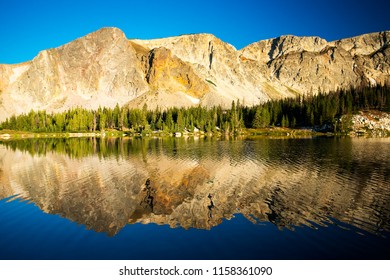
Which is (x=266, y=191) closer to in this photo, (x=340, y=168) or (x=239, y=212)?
(x=239, y=212)

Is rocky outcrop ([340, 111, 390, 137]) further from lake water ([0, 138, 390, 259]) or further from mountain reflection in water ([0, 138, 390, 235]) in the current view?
lake water ([0, 138, 390, 259])

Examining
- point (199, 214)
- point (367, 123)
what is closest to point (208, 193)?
point (199, 214)

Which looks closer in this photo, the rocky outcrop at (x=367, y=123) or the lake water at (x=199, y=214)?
the lake water at (x=199, y=214)

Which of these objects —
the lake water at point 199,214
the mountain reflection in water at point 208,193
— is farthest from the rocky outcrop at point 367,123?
the lake water at point 199,214

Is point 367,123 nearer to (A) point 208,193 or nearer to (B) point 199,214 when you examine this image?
(A) point 208,193

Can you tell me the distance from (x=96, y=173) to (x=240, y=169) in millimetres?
22981

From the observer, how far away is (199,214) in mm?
26953

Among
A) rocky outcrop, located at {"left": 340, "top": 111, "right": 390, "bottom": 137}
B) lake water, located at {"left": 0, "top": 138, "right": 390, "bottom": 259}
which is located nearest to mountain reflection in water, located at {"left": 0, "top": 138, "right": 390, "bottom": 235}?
lake water, located at {"left": 0, "top": 138, "right": 390, "bottom": 259}

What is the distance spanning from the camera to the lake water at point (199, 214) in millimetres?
19406

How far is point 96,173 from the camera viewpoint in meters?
46.8

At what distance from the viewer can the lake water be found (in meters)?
19.4

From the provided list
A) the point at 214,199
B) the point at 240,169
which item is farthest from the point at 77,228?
the point at 240,169

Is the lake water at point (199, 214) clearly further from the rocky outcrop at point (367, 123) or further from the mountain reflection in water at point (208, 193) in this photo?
the rocky outcrop at point (367, 123)
